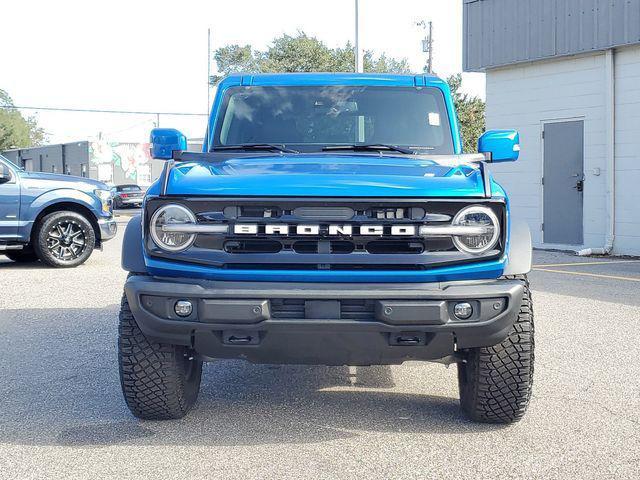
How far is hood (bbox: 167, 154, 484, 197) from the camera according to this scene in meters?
4.14

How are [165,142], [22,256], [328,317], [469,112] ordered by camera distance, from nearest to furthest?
1. [328,317]
2. [165,142]
3. [22,256]
4. [469,112]

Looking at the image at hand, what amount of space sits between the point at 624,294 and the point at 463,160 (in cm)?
556

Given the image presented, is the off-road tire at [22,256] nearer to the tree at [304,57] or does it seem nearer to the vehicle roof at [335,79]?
the vehicle roof at [335,79]

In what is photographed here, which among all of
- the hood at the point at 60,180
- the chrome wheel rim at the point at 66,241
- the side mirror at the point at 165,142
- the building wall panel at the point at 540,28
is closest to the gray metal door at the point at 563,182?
the building wall panel at the point at 540,28

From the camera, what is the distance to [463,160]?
16.7ft

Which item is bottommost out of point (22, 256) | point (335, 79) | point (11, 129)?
point (22, 256)

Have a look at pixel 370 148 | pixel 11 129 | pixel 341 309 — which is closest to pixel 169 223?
pixel 341 309

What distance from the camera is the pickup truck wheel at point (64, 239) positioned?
1330 cm

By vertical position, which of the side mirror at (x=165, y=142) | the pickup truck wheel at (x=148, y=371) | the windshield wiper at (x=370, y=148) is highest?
the side mirror at (x=165, y=142)

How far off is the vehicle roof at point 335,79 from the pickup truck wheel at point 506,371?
79.7 inches

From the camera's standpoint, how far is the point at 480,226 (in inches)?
163

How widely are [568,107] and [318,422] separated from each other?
517 inches

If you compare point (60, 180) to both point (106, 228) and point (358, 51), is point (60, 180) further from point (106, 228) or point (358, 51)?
point (358, 51)

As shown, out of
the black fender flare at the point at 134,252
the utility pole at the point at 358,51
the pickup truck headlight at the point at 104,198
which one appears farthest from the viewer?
the utility pole at the point at 358,51
